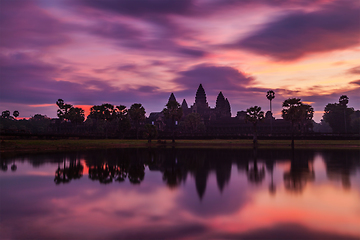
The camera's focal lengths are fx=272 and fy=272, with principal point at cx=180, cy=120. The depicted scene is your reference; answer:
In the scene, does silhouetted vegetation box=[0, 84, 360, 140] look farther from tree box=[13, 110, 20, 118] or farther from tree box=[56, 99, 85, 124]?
tree box=[13, 110, 20, 118]

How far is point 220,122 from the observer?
424 ft

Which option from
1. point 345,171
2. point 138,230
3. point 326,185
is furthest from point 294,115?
point 138,230

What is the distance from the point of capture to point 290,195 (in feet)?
45.6

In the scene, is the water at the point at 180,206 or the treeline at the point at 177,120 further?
the treeline at the point at 177,120

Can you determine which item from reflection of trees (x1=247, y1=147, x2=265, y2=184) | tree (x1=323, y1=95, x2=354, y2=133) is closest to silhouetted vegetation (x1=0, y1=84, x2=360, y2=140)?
tree (x1=323, y1=95, x2=354, y2=133)

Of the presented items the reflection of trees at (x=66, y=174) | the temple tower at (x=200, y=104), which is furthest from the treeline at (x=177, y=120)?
the reflection of trees at (x=66, y=174)

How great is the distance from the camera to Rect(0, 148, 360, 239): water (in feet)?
29.7

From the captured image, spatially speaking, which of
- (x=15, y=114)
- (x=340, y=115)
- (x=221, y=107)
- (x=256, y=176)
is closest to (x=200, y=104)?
(x=221, y=107)

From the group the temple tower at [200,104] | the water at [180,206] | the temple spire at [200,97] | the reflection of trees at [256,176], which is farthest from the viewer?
the temple spire at [200,97]

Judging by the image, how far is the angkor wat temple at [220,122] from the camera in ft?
350

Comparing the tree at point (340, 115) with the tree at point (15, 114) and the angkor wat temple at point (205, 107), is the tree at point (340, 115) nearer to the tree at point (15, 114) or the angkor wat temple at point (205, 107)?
the angkor wat temple at point (205, 107)

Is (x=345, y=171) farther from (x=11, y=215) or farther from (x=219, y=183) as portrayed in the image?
(x=11, y=215)

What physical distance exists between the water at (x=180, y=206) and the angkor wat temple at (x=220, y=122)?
51.3 m

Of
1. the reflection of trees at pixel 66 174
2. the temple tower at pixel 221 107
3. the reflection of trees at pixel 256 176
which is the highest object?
the temple tower at pixel 221 107
